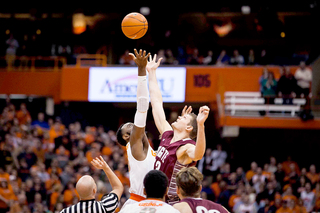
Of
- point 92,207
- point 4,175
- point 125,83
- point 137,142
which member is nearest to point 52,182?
point 4,175

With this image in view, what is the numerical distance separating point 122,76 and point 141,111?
14807 millimetres

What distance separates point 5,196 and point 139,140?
9.44m

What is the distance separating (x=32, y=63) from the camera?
22.6m

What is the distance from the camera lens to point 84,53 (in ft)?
77.3

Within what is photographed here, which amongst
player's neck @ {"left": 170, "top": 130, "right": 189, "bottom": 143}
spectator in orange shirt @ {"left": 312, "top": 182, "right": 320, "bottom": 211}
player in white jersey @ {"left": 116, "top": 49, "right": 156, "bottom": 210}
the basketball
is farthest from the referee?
spectator in orange shirt @ {"left": 312, "top": 182, "right": 320, "bottom": 211}

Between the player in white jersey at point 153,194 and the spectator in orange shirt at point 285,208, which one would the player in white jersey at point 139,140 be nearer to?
the player in white jersey at point 153,194

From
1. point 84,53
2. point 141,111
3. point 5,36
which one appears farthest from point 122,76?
point 141,111

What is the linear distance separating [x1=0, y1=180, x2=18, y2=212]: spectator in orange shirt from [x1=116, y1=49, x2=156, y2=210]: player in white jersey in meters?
8.34

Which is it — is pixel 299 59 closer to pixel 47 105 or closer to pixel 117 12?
pixel 117 12

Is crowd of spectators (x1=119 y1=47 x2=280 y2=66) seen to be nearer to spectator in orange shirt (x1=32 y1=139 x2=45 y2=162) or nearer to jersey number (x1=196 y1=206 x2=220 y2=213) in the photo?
spectator in orange shirt (x1=32 y1=139 x2=45 y2=162)

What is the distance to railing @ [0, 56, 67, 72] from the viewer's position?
22594mm

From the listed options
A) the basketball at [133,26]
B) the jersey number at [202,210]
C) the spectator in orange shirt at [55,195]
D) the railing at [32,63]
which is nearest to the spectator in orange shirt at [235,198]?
the spectator in orange shirt at [55,195]

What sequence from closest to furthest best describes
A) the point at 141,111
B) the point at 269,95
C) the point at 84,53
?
the point at 141,111 < the point at 269,95 < the point at 84,53

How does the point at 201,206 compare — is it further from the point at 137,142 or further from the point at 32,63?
the point at 32,63
